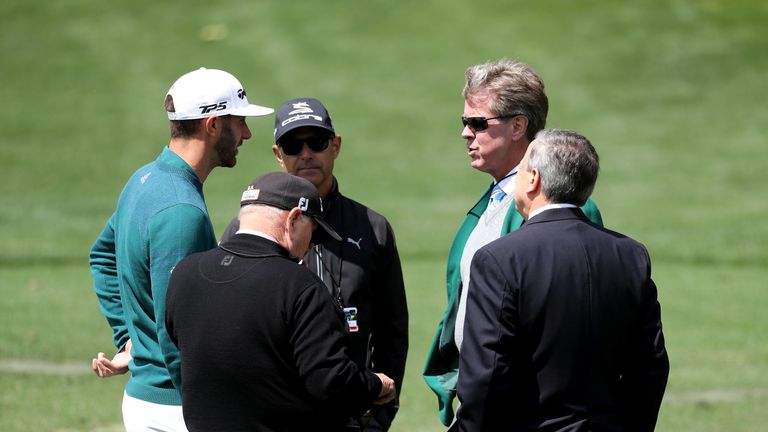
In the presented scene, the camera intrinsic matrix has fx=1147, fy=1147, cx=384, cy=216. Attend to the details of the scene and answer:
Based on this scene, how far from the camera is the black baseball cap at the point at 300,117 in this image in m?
6.16

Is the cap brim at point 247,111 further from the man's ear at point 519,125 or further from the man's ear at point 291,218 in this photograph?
the man's ear at point 519,125

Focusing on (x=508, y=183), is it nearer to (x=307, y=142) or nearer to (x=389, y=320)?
(x=389, y=320)

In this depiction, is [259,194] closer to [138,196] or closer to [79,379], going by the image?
[138,196]

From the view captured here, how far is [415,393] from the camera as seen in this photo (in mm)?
10867

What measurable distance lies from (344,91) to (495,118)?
897 inches

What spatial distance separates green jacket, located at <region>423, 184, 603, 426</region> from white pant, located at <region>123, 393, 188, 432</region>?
4.18 ft

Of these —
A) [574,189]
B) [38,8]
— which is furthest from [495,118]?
[38,8]

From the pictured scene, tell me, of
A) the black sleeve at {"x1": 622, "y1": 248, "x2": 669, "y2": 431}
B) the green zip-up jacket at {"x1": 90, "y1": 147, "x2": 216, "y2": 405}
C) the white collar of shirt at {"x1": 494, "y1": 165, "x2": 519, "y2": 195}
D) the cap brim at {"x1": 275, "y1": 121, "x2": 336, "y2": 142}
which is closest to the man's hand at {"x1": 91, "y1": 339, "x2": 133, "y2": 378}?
the green zip-up jacket at {"x1": 90, "y1": 147, "x2": 216, "y2": 405}

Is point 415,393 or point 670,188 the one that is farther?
point 670,188

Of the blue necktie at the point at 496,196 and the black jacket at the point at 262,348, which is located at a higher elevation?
the blue necktie at the point at 496,196

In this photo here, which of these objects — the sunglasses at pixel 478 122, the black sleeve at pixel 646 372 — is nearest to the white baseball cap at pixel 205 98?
the sunglasses at pixel 478 122

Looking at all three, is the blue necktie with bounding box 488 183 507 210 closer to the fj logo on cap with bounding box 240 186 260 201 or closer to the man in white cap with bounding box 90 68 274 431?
the man in white cap with bounding box 90 68 274 431

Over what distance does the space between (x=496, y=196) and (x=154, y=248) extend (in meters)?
1.74

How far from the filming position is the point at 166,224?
498 cm
